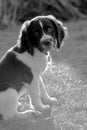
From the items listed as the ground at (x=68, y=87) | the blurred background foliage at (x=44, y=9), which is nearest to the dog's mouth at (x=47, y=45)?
the ground at (x=68, y=87)

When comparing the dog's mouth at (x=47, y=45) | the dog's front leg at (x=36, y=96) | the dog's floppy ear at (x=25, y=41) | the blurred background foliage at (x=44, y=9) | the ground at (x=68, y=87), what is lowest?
the blurred background foliage at (x=44, y=9)

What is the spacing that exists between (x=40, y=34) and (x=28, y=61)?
0.34 metres

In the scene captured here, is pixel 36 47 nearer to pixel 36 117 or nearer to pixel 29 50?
pixel 29 50

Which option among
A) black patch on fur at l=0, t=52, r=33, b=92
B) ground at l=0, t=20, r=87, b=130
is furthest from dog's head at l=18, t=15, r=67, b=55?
ground at l=0, t=20, r=87, b=130

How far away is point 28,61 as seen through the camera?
4.23 metres

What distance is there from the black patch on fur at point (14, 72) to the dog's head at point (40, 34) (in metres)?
0.17

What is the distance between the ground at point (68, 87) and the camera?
4.17 meters

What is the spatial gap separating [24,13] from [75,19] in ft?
4.51

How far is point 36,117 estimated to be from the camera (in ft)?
14.3

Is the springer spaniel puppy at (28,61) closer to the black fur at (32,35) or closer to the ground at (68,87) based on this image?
the black fur at (32,35)

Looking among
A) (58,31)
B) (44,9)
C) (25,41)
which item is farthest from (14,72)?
(44,9)

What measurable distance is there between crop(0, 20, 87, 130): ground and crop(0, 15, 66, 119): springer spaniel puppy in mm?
264

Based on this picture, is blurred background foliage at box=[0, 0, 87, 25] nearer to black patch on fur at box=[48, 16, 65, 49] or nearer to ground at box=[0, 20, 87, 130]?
ground at box=[0, 20, 87, 130]

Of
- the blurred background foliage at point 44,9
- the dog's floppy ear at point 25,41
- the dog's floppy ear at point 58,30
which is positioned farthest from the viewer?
the blurred background foliage at point 44,9
